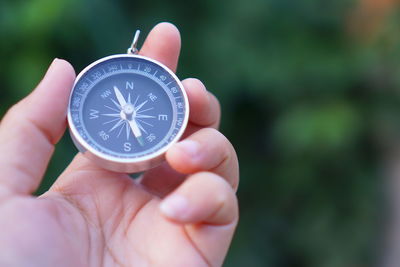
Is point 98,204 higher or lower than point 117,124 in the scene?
lower

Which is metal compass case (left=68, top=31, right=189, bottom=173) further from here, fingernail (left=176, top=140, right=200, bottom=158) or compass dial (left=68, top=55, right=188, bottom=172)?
fingernail (left=176, top=140, right=200, bottom=158)

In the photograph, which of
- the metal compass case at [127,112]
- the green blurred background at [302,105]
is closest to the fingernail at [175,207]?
the metal compass case at [127,112]

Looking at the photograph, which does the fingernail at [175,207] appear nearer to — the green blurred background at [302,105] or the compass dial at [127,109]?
the compass dial at [127,109]

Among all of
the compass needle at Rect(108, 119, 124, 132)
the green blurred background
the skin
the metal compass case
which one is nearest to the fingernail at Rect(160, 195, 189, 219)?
the skin

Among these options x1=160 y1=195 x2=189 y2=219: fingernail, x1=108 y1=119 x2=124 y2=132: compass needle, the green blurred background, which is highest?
x1=108 y1=119 x2=124 y2=132: compass needle

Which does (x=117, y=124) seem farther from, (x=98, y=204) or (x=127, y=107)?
(x=98, y=204)

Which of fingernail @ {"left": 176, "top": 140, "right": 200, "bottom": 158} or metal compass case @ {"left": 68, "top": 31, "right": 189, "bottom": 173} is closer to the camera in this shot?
fingernail @ {"left": 176, "top": 140, "right": 200, "bottom": 158}

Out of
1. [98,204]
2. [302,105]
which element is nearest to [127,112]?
[98,204]
